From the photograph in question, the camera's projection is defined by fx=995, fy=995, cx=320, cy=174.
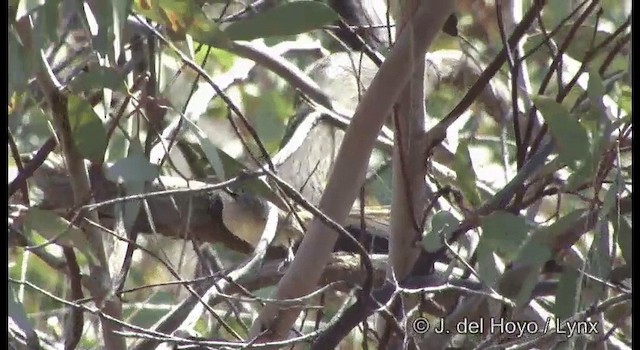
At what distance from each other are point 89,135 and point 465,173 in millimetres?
383

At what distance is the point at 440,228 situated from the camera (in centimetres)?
88

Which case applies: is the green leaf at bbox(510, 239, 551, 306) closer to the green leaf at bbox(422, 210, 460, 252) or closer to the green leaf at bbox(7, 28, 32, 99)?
the green leaf at bbox(422, 210, 460, 252)

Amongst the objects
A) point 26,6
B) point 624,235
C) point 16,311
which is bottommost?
point 16,311

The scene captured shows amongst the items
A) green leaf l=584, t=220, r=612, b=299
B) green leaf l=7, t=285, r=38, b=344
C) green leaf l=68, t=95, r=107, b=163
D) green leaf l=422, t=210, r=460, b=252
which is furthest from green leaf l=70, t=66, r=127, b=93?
green leaf l=584, t=220, r=612, b=299

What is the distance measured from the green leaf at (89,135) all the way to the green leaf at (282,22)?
0.13 m

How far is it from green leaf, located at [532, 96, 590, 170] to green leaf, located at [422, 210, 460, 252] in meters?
0.14

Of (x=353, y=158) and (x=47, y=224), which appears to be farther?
(x=353, y=158)

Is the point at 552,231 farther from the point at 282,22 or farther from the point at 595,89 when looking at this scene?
the point at 282,22

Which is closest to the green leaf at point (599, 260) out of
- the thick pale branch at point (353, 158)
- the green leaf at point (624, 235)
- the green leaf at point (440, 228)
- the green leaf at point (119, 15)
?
the green leaf at point (624, 235)

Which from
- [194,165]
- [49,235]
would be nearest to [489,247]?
[49,235]

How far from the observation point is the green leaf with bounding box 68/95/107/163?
2.69 ft

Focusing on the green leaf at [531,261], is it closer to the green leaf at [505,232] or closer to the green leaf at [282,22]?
Answer: the green leaf at [505,232]

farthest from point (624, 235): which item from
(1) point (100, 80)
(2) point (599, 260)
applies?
(1) point (100, 80)

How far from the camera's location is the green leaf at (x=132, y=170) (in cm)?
77
